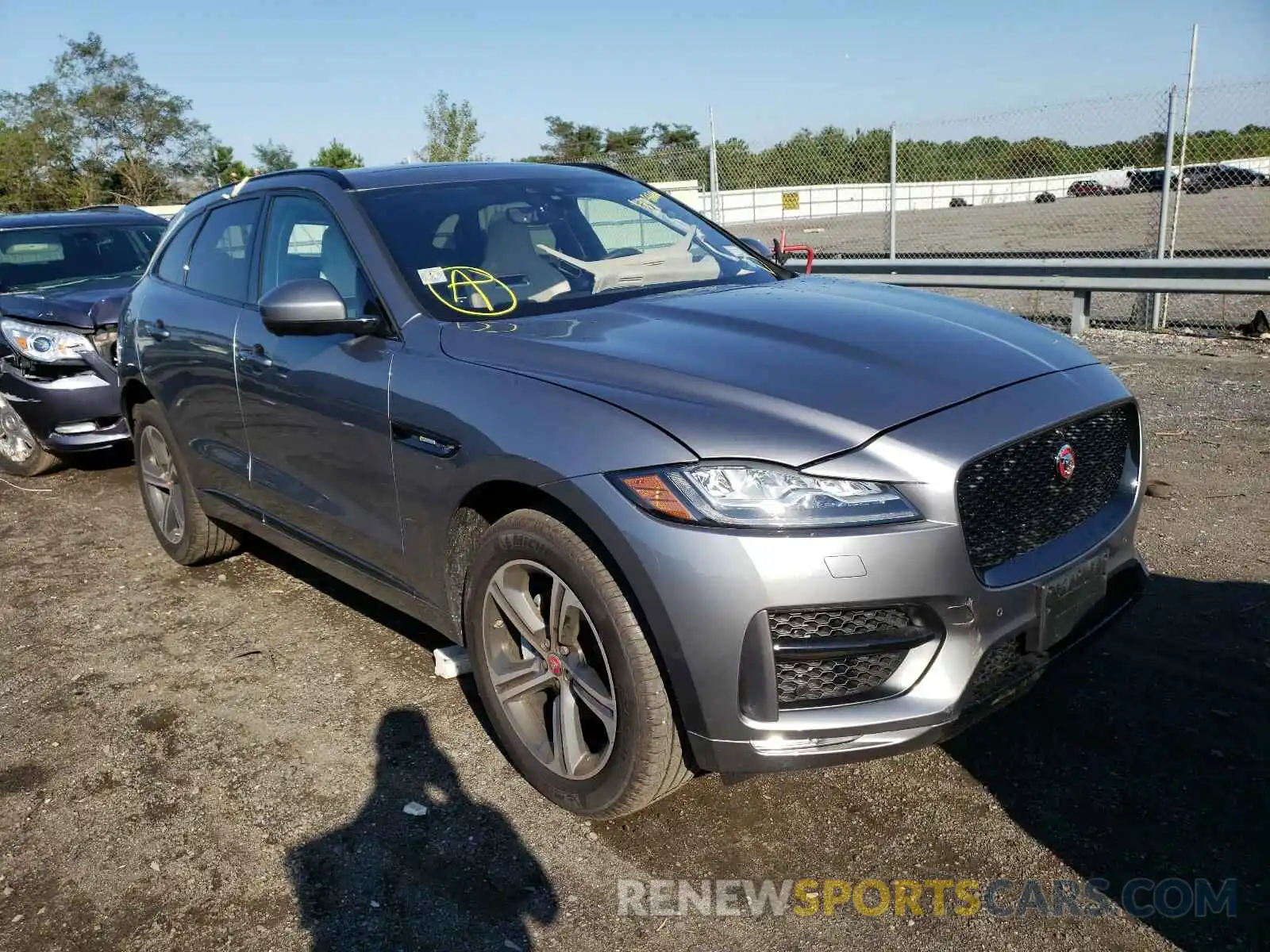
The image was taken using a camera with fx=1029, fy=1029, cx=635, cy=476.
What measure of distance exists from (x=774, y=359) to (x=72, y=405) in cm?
534

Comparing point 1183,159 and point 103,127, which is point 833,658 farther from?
point 103,127

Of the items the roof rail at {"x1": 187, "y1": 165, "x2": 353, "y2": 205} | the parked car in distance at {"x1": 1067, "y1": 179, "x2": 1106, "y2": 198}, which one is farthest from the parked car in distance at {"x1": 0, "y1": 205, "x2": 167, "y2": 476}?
the parked car in distance at {"x1": 1067, "y1": 179, "x2": 1106, "y2": 198}

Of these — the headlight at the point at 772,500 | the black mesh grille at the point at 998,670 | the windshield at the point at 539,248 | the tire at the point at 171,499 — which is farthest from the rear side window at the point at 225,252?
the black mesh grille at the point at 998,670

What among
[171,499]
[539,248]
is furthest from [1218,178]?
[171,499]

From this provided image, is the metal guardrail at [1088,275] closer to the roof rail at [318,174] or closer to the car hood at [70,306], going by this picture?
the roof rail at [318,174]

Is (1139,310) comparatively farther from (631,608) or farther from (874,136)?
(631,608)

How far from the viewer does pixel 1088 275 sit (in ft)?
30.6

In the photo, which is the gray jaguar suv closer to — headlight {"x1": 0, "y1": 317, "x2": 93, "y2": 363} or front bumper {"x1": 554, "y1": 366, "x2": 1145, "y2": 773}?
front bumper {"x1": 554, "y1": 366, "x2": 1145, "y2": 773}

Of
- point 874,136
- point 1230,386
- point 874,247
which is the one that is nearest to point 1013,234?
point 874,247

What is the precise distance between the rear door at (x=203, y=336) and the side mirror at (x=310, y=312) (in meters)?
0.90

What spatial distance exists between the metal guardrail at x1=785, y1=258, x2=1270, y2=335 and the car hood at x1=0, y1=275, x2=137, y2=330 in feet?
15.4

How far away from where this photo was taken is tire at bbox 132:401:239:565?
4.77 metres

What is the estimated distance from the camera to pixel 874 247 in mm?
16625

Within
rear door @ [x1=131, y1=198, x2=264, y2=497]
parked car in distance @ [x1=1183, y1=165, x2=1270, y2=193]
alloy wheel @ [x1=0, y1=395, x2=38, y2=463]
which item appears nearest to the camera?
rear door @ [x1=131, y1=198, x2=264, y2=497]
